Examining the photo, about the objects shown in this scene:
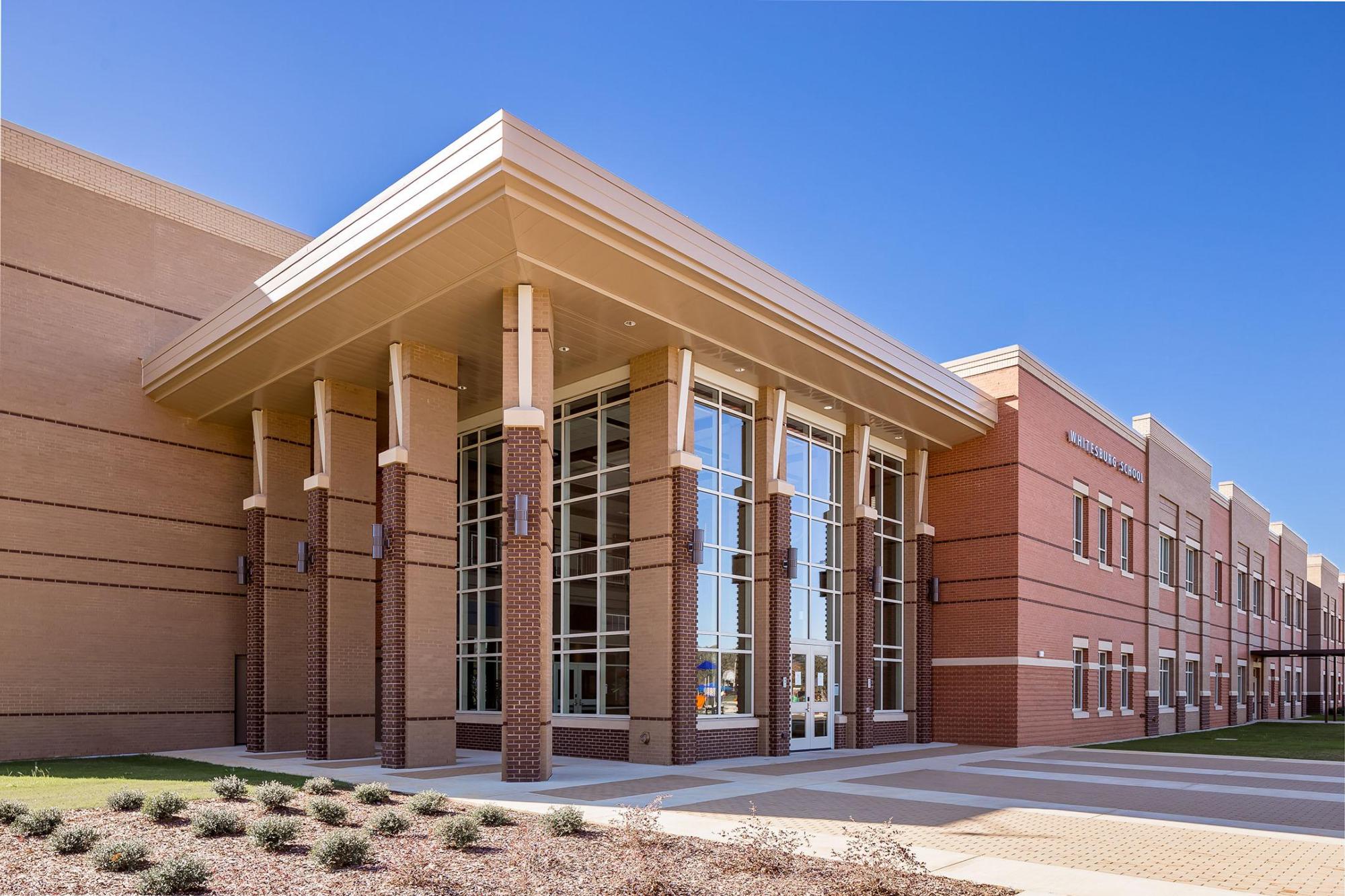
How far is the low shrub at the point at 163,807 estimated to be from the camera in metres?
11.0

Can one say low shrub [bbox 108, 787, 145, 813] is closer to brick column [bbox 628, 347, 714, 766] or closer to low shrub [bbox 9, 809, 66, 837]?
low shrub [bbox 9, 809, 66, 837]

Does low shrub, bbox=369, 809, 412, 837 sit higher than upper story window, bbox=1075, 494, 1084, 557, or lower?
lower

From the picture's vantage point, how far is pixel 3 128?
781 inches

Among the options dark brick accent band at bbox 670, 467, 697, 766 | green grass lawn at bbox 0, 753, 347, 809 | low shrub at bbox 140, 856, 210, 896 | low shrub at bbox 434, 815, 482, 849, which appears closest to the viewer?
low shrub at bbox 140, 856, 210, 896

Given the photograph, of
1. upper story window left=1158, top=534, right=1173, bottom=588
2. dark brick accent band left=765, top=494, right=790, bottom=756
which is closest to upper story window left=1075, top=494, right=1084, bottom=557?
upper story window left=1158, top=534, right=1173, bottom=588

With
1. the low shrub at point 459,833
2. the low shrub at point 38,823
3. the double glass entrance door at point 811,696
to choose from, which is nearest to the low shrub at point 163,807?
the low shrub at point 38,823

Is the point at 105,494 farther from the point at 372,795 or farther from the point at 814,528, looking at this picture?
the point at 814,528

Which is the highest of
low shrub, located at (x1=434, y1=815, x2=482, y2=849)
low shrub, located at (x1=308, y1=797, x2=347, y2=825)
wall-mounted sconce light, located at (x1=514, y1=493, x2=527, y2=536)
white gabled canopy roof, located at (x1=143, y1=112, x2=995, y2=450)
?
white gabled canopy roof, located at (x1=143, y1=112, x2=995, y2=450)

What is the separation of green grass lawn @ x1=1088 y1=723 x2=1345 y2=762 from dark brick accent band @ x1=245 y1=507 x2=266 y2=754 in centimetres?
1988

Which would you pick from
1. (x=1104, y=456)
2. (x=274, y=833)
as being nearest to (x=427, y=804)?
(x=274, y=833)

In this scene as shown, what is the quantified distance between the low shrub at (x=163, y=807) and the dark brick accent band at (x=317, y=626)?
290 inches

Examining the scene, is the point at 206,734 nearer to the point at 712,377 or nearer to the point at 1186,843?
the point at 712,377

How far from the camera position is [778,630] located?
2033 cm

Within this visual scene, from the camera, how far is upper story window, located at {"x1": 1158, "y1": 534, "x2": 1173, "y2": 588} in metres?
35.2
